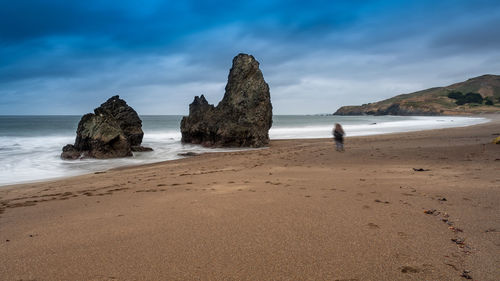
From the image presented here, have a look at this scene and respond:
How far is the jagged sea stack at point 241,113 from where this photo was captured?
21.6m

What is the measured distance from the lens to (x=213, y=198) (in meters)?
5.59

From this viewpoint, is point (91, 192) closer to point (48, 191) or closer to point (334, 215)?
point (48, 191)

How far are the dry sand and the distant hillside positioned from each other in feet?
342

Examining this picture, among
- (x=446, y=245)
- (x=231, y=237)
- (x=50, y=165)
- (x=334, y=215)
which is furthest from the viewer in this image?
(x=50, y=165)

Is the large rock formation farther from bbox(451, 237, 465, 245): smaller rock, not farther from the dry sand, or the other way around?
bbox(451, 237, 465, 245): smaller rock

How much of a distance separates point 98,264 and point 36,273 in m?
0.56

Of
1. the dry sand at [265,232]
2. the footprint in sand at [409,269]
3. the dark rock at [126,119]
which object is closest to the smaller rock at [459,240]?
the dry sand at [265,232]

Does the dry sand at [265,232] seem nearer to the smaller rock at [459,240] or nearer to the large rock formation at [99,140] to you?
the smaller rock at [459,240]

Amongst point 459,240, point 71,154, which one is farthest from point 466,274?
point 71,154

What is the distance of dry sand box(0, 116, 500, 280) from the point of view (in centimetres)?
271

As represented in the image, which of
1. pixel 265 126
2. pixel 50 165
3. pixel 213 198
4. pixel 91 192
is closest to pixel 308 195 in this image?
pixel 213 198

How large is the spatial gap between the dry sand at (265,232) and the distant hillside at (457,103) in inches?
4098

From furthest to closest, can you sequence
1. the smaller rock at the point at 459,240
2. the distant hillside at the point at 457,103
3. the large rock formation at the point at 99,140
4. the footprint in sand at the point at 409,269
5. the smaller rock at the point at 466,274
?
the distant hillside at the point at 457,103, the large rock formation at the point at 99,140, the smaller rock at the point at 459,240, the footprint in sand at the point at 409,269, the smaller rock at the point at 466,274

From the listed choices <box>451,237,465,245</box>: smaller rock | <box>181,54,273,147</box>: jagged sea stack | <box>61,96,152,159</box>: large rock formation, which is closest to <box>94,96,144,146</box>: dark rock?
<box>61,96,152,159</box>: large rock formation
